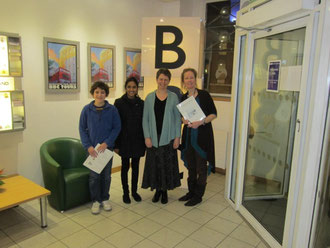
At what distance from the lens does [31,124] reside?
3.56 m

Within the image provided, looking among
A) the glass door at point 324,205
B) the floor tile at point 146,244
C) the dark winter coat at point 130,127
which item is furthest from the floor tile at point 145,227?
the glass door at point 324,205

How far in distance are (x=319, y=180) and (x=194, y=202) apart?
1712 mm

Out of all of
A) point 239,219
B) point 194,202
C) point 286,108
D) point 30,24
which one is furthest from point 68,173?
point 286,108

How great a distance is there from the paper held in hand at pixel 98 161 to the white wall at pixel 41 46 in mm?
937

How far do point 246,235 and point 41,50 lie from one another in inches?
127

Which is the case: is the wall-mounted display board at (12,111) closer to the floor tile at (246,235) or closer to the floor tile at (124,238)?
the floor tile at (124,238)

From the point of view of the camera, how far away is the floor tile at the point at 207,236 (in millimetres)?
2756

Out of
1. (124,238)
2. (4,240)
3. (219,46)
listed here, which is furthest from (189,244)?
(219,46)

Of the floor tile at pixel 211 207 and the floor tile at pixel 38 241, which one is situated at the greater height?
the floor tile at pixel 211 207

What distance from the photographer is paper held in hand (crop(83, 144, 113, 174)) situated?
10.4ft

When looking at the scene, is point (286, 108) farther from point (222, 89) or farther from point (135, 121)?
point (222, 89)

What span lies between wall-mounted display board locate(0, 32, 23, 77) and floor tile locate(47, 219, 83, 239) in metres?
1.75

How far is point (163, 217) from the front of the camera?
324 centimetres

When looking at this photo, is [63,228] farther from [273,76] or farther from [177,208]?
[273,76]
